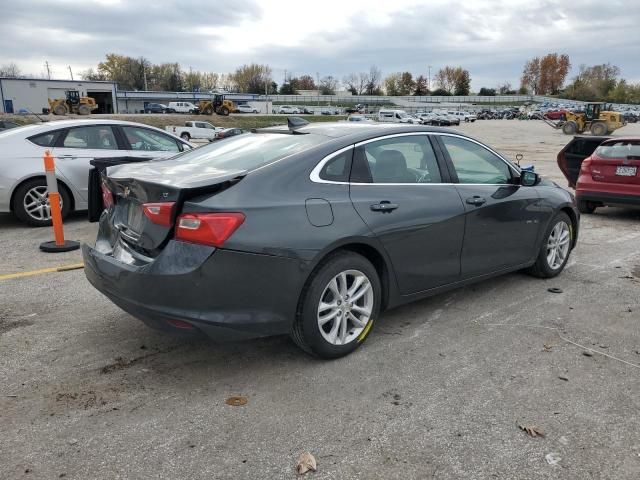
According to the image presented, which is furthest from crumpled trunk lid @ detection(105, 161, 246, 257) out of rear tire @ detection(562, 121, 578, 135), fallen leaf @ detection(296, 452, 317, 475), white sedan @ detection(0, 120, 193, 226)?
rear tire @ detection(562, 121, 578, 135)

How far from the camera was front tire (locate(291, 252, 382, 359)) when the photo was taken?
3488mm

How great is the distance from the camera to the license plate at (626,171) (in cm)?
854

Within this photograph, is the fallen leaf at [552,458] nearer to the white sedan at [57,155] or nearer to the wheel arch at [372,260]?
the wheel arch at [372,260]

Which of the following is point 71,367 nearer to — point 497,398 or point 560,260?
point 497,398

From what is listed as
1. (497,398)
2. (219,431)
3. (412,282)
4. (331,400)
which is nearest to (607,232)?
(412,282)

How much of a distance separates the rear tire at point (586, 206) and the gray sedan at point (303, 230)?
5.27 meters

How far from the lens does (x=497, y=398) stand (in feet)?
10.8

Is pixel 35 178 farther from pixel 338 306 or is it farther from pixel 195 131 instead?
pixel 195 131

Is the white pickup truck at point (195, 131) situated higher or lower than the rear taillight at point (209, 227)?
lower

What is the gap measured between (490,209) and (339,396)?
2.24 m

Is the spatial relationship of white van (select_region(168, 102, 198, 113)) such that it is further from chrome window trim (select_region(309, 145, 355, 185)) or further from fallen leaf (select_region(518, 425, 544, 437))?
fallen leaf (select_region(518, 425, 544, 437))

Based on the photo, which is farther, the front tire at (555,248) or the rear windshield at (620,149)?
the rear windshield at (620,149)

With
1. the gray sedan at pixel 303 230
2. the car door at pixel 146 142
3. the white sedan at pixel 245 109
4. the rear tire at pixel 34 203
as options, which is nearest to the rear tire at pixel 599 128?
the car door at pixel 146 142

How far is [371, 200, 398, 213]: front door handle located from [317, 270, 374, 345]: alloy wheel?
45cm
